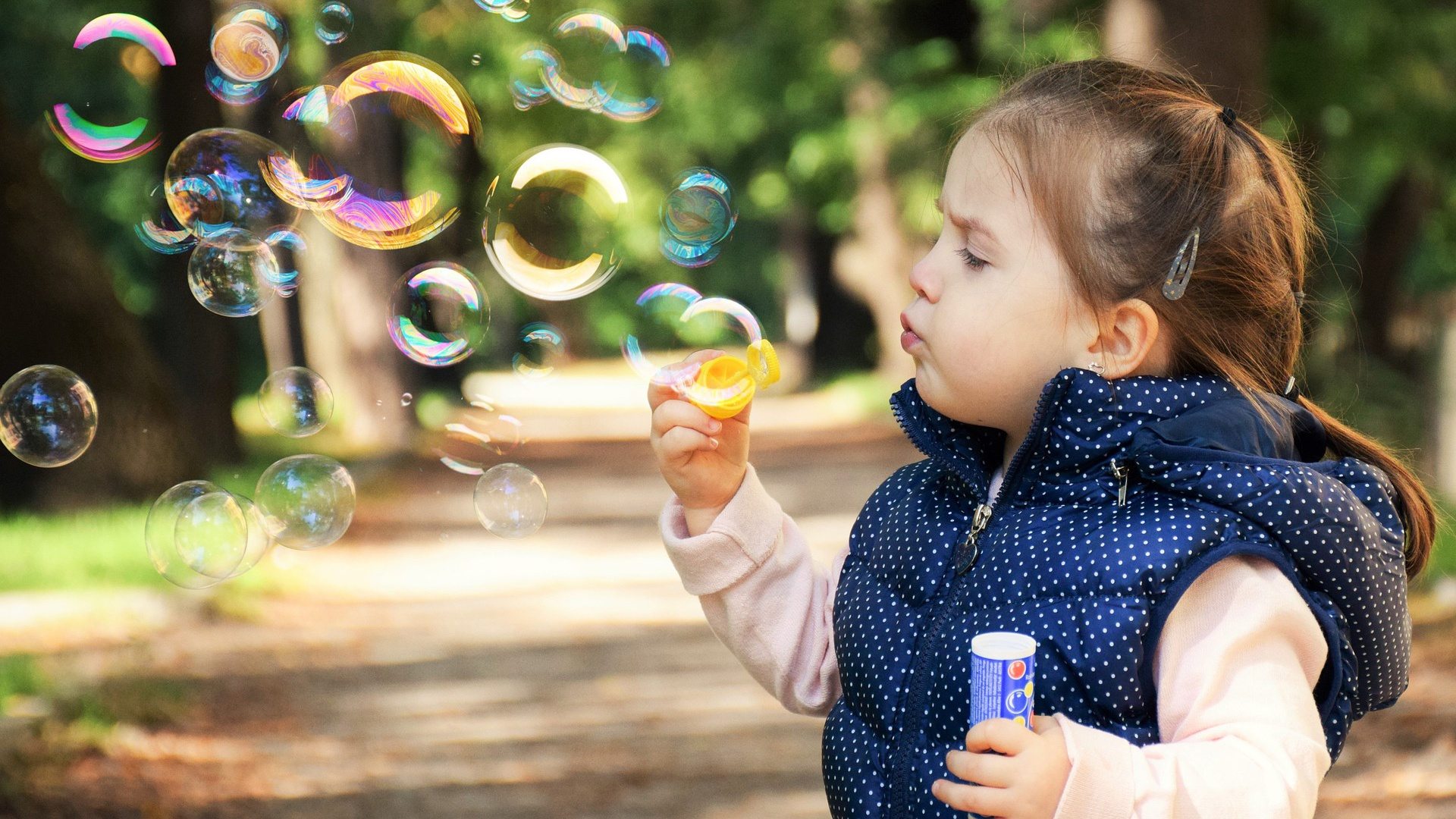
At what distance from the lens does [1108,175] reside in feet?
5.72

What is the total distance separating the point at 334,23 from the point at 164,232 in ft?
2.23

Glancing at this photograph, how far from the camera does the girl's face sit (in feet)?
5.72

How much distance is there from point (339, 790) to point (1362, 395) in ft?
29.2

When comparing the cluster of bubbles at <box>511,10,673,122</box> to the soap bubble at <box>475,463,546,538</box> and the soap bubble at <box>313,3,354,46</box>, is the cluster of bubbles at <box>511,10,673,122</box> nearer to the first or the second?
the soap bubble at <box>313,3,354,46</box>

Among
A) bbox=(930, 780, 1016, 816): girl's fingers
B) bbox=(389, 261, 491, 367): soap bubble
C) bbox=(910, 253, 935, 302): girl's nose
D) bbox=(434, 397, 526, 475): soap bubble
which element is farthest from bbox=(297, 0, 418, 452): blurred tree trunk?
bbox=(930, 780, 1016, 816): girl's fingers

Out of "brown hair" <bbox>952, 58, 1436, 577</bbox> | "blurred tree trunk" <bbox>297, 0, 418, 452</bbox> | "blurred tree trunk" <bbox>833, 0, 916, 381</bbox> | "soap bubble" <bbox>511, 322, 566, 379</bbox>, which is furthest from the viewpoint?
"blurred tree trunk" <bbox>833, 0, 916, 381</bbox>

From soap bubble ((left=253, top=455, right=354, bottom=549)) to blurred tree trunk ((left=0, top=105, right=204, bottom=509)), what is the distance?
211 inches

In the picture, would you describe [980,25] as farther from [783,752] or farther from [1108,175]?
[1108,175]

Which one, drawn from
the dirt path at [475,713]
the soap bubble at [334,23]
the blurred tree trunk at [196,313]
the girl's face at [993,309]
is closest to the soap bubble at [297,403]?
the soap bubble at [334,23]

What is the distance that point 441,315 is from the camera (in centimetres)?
310

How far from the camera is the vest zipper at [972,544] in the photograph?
5.85 ft

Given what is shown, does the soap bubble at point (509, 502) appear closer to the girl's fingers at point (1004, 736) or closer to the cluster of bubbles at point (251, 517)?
the cluster of bubbles at point (251, 517)

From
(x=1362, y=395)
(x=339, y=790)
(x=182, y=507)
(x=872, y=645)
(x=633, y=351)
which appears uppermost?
(x=633, y=351)

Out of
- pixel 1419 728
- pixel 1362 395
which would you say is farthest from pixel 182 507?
pixel 1362 395
